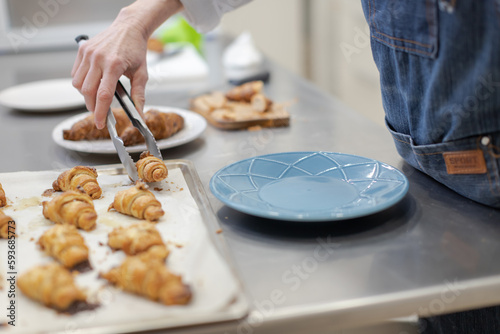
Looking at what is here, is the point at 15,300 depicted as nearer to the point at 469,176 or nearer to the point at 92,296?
the point at 92,296

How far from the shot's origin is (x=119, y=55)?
45.0 inches

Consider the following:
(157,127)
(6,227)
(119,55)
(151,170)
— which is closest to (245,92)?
(157,127)

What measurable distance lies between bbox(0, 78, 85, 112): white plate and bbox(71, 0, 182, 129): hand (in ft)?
1.43

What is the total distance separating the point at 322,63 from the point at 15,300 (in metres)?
3.65

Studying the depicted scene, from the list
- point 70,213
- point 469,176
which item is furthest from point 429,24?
point 70,213

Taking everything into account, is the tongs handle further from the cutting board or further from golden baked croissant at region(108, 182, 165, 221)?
the cutting board

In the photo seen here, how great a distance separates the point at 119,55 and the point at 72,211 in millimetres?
421

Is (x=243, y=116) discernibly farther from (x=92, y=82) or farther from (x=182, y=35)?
(x=182, y=35)

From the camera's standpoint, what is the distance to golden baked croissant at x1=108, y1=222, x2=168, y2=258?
0.76 metres

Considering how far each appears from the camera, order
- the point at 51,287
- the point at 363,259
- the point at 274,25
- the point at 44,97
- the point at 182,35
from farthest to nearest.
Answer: the point at 274,25 < the point at 182,35 < the point at 44,97 < the point at 363,259 < the point at 51,287

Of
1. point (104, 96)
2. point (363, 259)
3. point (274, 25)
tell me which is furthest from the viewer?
point (274, 25)

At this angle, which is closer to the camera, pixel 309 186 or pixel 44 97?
pixel 309 186

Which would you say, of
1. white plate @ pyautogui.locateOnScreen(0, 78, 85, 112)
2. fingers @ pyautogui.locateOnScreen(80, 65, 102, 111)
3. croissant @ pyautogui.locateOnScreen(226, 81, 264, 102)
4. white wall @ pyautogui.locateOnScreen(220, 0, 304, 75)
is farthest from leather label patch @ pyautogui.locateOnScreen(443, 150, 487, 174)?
white wall @ pyautogui.locateOnScreen(220, 0, 304, 75)

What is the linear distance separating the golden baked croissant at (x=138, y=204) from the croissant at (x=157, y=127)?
0.33 meters
